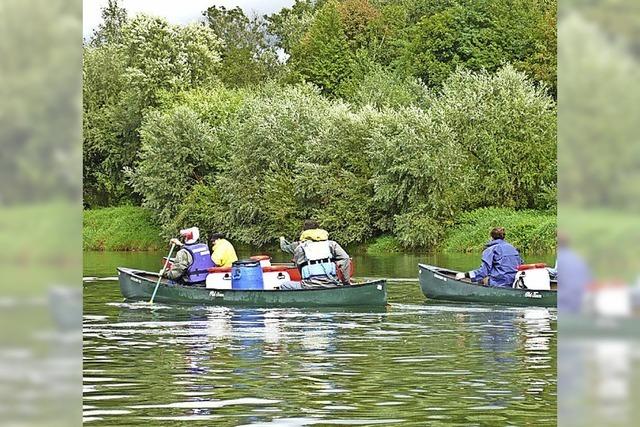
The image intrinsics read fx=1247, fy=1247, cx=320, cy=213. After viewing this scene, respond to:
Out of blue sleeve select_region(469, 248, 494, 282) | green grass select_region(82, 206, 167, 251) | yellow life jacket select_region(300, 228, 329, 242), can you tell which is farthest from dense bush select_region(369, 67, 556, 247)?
yellow life jacket select_region(300, 228, 329, 242)

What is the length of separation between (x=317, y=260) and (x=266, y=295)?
3.60 feet

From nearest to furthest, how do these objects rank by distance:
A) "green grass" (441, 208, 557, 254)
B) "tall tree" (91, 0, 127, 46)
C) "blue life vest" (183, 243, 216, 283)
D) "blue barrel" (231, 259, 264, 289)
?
"blue barrel" (231, 259, 264, 289), "blue life vest" (183, 243, 216, 283), "green grass" (441, 208, 557, 254), "tall tree" (91, 0, 127, 46)

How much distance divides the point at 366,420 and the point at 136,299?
46.8ft

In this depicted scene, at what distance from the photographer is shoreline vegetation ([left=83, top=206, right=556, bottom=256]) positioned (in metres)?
42.8

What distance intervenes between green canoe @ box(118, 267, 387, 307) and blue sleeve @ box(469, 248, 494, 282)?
2.03 metres

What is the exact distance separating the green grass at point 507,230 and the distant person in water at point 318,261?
69.7ft

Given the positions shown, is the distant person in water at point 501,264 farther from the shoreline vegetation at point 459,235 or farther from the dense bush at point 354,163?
the dense bush at point 354,163

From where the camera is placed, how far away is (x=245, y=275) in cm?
2202

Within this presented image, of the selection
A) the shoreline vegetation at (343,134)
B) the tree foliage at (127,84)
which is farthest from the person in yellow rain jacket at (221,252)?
the tree foliage at (127,84)

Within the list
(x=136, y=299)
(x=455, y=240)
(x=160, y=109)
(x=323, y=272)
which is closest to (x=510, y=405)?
(x=323, y=272)

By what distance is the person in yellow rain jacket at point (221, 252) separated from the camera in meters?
22.7
